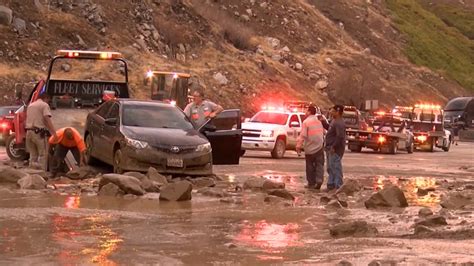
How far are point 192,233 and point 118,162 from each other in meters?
6.71

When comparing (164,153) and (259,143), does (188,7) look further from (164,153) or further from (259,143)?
(164,153)

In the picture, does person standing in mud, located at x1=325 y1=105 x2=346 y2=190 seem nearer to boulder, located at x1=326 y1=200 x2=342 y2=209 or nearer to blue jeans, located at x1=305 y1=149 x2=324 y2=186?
blue jeans, located at x1=305 y1=149 x2=324 y2=186

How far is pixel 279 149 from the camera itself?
1259 inches

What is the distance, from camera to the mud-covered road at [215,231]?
10.0 metres

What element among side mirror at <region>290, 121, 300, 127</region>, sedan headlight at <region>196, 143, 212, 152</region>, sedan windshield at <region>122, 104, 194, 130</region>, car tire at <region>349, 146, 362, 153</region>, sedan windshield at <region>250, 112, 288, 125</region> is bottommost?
car tire at <region>349, 146, 362, 153</region>

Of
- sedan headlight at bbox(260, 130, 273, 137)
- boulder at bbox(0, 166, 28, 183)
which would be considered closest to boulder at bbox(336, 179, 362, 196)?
boulder at bbox(0, 166, 28, 183)

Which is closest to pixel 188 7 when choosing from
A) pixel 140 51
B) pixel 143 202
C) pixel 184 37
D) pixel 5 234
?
pixel 184 37

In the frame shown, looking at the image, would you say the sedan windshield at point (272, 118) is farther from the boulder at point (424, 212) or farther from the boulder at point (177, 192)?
the boulder at point (424, 212)

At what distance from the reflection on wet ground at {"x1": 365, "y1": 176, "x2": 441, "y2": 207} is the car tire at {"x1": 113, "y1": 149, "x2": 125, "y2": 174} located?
510 centimetres

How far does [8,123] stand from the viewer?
91.6ft

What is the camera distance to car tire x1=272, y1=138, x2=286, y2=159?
31812mm

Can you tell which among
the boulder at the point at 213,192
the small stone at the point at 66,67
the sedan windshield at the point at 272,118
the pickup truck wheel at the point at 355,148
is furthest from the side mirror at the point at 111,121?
the small stone at the point at 66,67

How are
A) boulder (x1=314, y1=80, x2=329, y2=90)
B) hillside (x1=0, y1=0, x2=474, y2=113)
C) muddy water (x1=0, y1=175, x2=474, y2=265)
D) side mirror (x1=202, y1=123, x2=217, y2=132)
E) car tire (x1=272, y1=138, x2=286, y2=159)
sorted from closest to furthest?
muddy water (x1=0, y1=175, x2=474, y2=265), side mirror (x1=202, y1=123, x2=217, y2=132), car tire (x1=272, y1=138, x2=286, y2=159), hillside (x1=0, y1=0, x2=474, y2=113), boulder (x1=314, y1=80, x2=329, y2=90)

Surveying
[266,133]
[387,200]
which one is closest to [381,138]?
[266,133]
